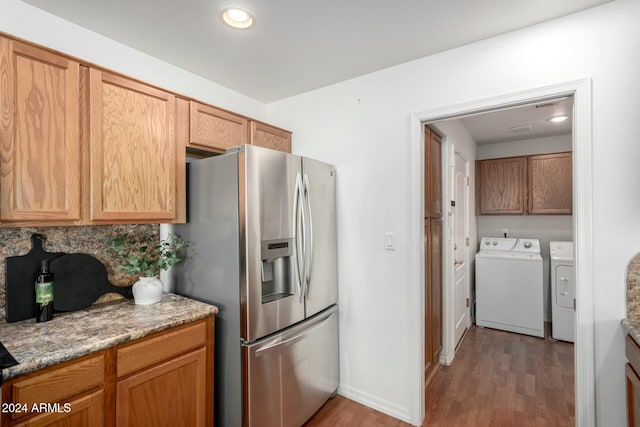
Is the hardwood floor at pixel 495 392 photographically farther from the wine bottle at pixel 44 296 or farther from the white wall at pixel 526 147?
the white wall at pixel 526 147

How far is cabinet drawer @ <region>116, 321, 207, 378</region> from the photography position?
1.33 m

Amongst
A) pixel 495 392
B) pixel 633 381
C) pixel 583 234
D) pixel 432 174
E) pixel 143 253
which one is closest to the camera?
pixel 633 381

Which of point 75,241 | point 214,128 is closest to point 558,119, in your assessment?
point 214,128

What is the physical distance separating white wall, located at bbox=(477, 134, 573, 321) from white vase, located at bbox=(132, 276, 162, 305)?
4263 millimetres

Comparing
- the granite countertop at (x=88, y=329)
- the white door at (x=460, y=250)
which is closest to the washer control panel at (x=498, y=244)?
the white door at (x=460, y=250)

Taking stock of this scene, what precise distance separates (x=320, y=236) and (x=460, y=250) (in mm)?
2093

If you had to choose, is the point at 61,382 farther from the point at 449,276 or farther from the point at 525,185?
the point at 525,185

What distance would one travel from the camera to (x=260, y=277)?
1697 millimetres

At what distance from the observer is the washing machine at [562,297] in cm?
334

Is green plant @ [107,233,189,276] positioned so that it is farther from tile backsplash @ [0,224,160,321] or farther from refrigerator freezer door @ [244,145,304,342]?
refrigerator freezer door @ [244,145,304,342]

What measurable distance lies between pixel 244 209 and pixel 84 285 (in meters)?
1.02

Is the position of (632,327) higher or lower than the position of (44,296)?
lower

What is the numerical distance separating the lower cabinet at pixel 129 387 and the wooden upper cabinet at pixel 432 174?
1.91m

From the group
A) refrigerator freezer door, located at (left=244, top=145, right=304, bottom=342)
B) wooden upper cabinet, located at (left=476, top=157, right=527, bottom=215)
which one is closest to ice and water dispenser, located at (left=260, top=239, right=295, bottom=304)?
refrigerator freezer door, located at (left=244, top=145, right=304, bottom=342)
